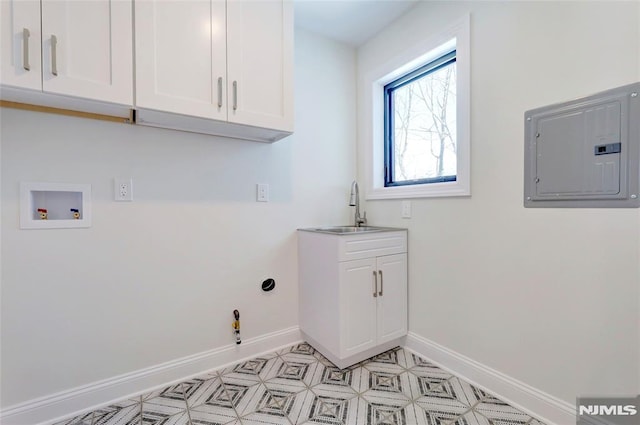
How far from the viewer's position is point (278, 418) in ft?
4.57

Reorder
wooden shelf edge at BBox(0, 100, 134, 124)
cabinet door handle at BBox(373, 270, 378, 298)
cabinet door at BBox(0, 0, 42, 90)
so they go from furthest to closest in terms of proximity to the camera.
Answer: cabinet door handle at BBox(373, 270, 378, 298) → wooden shelf edge at BBox(0, 100, 134, 124) → cabinet door at BBox(0, 0, 42, 90)

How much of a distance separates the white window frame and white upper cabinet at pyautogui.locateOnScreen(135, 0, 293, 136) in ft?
2.89

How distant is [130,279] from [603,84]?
250cm

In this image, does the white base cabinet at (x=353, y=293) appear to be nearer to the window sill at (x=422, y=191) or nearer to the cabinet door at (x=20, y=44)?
the window sill at (x=422, y=191)

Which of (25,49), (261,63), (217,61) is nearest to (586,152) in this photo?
(261,63)

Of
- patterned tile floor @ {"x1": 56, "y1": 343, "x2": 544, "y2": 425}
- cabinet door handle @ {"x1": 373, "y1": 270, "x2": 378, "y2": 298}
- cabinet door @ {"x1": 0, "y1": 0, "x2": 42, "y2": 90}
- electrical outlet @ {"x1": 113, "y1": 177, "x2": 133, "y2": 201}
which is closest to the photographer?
cabinet door @ {"x1": 0, "y1": 0, "x2": 42, "y2": 90}

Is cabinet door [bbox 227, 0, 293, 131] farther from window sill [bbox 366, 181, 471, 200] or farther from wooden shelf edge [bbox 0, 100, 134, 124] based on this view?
window sill [bbox 366, 181, 471, 200]

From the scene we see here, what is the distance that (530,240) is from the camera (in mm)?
1399

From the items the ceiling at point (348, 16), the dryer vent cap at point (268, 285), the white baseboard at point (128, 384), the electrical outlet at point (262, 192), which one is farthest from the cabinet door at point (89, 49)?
the white baseboard at point (128, 384)

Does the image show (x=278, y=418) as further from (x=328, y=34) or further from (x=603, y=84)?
(x=328, y=34)

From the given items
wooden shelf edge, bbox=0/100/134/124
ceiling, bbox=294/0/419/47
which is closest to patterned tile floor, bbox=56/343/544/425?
wooden shelf edge, bbox=0/100/134/124

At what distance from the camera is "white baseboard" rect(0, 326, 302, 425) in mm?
1339

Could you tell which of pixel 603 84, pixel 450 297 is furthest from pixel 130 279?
pixel 603 84

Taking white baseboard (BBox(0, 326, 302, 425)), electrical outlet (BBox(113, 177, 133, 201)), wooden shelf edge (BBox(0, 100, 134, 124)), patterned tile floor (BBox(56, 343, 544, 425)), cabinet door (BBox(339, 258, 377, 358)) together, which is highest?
wooden shelf edge (BBox(0, 100, 134, 124))
